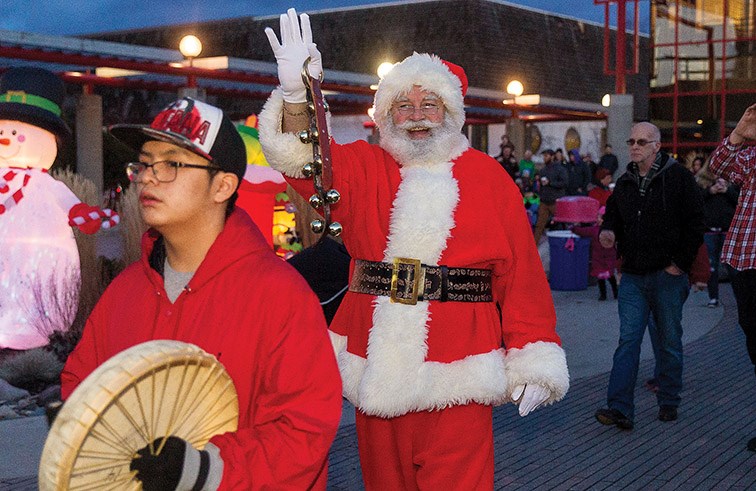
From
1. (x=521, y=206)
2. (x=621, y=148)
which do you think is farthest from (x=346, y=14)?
(x=521, y=206)

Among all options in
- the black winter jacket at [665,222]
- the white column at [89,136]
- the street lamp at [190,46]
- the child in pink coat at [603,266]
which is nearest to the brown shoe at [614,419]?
the black winter jacket at [665,222]

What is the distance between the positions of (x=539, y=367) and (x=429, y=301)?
0.49 meters

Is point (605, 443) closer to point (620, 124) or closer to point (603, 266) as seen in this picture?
point (603, 266)

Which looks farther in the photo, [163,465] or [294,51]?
[294,51]

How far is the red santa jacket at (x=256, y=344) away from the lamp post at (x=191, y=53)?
1431cm

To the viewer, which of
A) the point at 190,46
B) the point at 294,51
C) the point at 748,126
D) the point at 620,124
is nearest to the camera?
the point at 294,51

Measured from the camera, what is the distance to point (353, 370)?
4.04 m

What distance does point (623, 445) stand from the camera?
6.62 metres

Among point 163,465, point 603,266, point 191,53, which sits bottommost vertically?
point 603,266

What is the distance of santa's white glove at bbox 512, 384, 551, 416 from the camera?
4.00 meters

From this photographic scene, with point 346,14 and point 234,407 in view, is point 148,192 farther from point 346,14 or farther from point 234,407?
point 346,14

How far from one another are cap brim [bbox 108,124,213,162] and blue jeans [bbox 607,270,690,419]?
4.87m

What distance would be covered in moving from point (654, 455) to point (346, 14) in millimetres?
34908

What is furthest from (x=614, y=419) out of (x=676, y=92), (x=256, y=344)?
(x=676, y=92)
